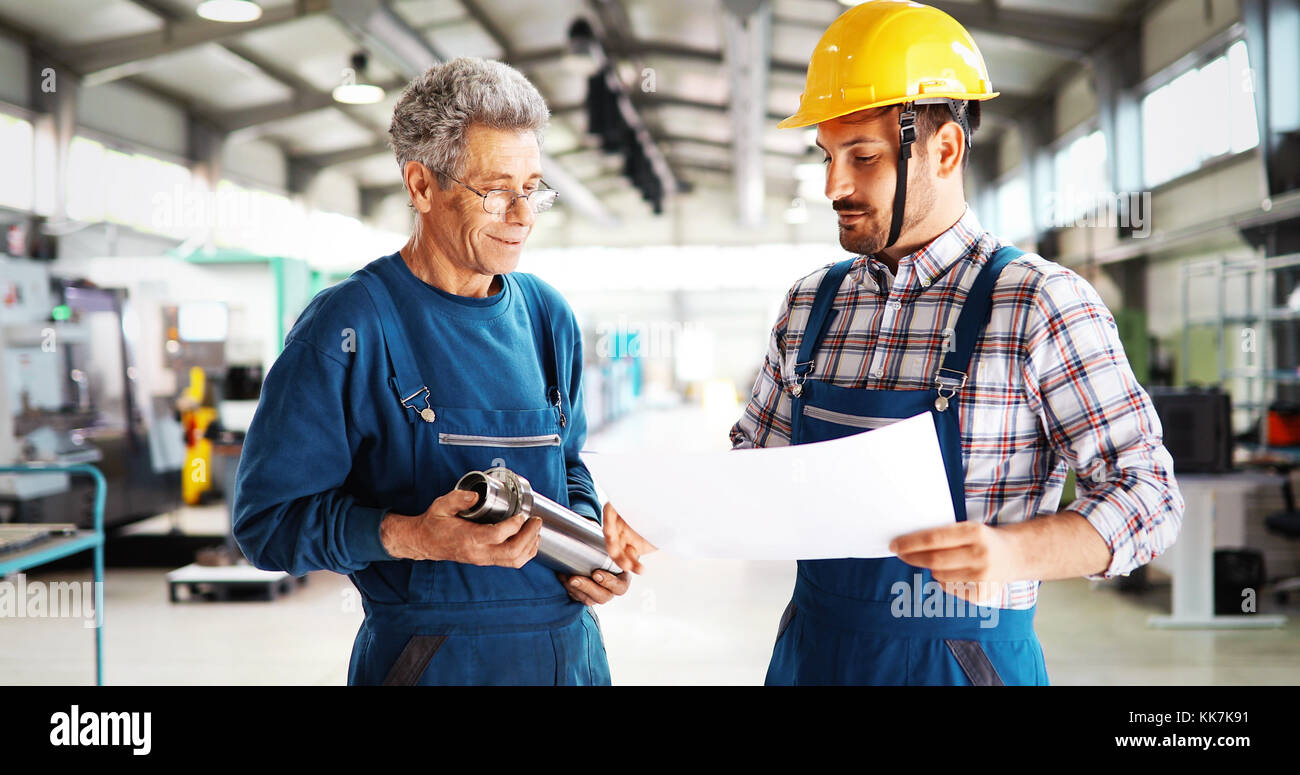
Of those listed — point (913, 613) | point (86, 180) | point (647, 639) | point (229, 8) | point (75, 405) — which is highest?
point (229, 8)

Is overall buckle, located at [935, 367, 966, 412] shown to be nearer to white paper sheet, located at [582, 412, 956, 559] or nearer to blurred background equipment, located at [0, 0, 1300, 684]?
white paper sheet, located at [582, 412, 956, 559]

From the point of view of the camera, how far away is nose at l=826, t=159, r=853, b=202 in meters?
1.34

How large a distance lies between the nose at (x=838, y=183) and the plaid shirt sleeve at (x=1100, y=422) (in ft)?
0.99

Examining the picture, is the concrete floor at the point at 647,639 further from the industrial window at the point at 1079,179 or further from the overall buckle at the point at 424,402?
the industrial window at the point at 1079,179

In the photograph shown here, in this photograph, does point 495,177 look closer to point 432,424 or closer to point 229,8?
point 432,424

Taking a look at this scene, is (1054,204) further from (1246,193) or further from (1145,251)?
(1246,193)

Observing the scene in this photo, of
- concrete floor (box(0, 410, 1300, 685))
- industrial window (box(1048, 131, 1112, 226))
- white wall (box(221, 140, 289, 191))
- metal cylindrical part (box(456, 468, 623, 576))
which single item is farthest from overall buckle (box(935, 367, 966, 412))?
white wall (box(221, 140, 289, 191))

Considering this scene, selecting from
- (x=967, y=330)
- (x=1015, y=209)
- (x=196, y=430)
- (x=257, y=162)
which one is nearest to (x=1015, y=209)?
(x=1015, y=209)

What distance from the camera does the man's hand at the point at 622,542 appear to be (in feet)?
4.18

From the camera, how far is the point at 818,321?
1.46 m

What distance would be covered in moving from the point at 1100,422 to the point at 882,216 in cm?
41

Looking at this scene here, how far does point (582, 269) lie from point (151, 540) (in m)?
15.1

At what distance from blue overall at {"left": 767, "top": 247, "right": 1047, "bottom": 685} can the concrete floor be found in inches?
112
